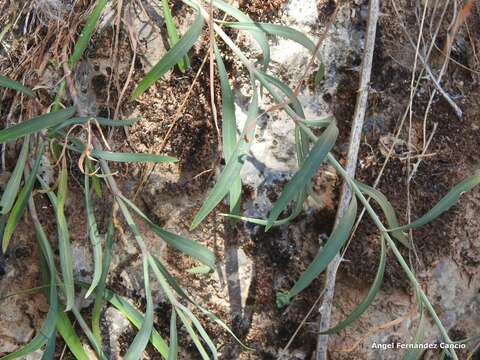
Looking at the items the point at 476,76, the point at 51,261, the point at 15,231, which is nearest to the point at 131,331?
the point at 51,261

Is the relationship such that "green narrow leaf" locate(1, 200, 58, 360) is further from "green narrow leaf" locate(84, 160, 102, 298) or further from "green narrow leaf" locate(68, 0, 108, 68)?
"green narrow leaf" locate(68, 0, 108, 68)

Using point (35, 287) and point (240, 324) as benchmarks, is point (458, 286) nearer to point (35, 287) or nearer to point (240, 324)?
point (240, 324)

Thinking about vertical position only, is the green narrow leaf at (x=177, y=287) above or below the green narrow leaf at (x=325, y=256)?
below

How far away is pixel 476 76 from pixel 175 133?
0.71 m

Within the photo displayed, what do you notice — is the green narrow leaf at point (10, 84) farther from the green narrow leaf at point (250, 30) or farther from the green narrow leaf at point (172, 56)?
the green narrow leaf at point (250, 30)

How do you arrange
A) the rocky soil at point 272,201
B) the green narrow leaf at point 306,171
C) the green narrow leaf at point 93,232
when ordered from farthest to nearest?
the rocky soil at point 272,201, the green narrow leaf at point 93,232, the green narrow leaf at point 306,171

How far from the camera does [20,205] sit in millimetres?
1080

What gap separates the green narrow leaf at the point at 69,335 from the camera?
3.61ft

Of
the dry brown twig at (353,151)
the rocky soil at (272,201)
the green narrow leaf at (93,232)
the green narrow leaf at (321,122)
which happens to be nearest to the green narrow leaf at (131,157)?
the green narrow leaf at (93,232)

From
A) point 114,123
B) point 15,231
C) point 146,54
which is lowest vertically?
point 15,231

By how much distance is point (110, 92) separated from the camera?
3.97 feet

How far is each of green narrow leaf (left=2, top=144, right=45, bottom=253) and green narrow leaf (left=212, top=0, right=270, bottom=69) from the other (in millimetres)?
429

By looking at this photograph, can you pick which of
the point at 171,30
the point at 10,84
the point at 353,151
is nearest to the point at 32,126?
the point at 10,84

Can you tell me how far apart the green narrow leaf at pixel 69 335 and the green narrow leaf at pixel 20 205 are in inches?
6.5
